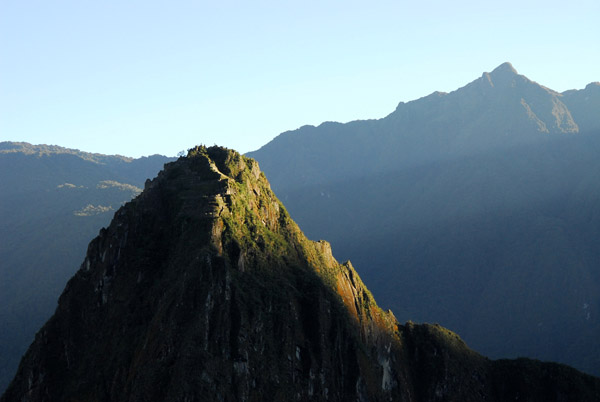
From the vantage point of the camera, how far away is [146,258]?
297 feet

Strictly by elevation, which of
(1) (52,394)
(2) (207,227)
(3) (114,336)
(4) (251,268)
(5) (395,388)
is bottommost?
(5) (395,388)

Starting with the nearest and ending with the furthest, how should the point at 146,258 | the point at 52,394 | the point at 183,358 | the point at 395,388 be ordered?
the point at 183,358, the point at 52,394, the point at 146,258, the point at 395,388

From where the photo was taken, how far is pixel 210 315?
79375mm

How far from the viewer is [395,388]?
109312 millimetres

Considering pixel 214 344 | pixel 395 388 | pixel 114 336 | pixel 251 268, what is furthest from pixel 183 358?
pixel 395 388

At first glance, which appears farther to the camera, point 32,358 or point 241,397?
point 32,358

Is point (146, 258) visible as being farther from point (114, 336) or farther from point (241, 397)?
point (241, 397)

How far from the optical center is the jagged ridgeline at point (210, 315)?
7750cm

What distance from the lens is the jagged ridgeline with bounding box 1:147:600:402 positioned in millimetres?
77500

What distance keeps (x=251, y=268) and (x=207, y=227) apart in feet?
31.9

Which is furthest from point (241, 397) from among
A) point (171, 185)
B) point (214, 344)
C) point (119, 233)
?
point (171, 185)

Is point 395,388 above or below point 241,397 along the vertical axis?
below

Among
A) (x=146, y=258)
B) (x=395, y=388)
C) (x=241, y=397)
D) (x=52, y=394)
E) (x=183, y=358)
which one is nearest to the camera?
(x=183, y=358)

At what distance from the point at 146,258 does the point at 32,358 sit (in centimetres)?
2104
